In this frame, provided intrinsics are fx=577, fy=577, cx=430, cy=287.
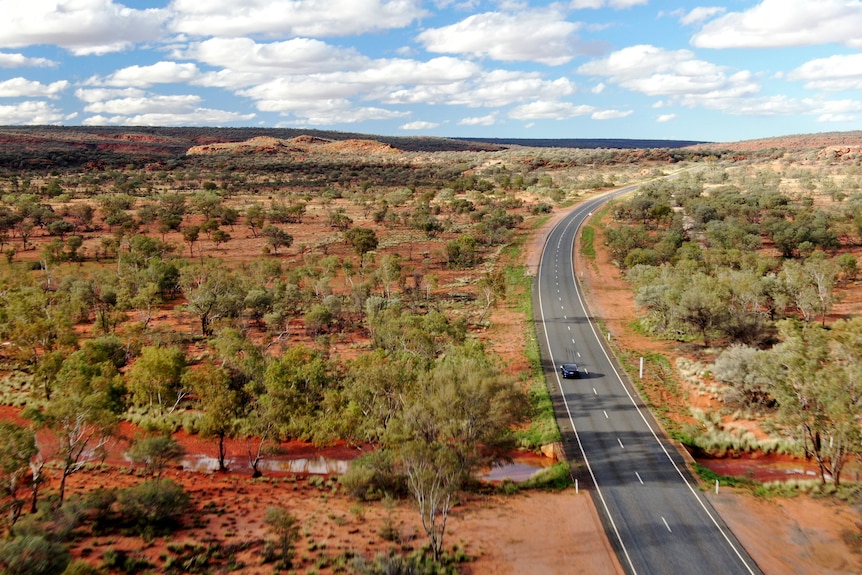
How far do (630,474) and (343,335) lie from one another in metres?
25.5

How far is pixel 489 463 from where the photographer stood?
25.5 metres

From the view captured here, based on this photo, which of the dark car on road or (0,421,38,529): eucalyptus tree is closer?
(0,421,38,529): eucalyptus tree

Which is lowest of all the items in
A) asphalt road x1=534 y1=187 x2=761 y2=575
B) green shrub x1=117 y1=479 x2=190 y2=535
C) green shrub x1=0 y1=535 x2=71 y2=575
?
asphalt road x1=534 y1=187 x2=761 y2=575

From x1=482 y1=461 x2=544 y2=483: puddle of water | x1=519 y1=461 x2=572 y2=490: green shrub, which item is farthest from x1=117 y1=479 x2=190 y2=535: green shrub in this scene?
x1=519 y1=461 x2=572 y2=490: green shrub

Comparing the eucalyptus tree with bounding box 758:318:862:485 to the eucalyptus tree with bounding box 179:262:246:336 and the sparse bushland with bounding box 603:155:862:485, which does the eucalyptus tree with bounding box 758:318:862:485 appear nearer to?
the sparse bushland with bounding box 603:155:862:485

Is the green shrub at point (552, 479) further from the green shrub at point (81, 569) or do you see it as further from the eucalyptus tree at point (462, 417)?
the green shrub at point (81, 569)

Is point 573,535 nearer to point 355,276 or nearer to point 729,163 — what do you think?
point 355,276

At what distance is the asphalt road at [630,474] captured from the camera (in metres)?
20.3

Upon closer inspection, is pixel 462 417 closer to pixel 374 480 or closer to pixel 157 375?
pixel 374 480

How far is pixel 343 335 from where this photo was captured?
4534 centimetres

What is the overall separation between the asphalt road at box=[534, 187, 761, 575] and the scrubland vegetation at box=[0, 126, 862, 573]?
7.24 ft

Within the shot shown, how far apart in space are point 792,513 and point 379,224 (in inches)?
2820

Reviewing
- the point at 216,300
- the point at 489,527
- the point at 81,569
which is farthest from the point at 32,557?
the point at 216,300

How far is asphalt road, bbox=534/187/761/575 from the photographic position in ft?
66.6
